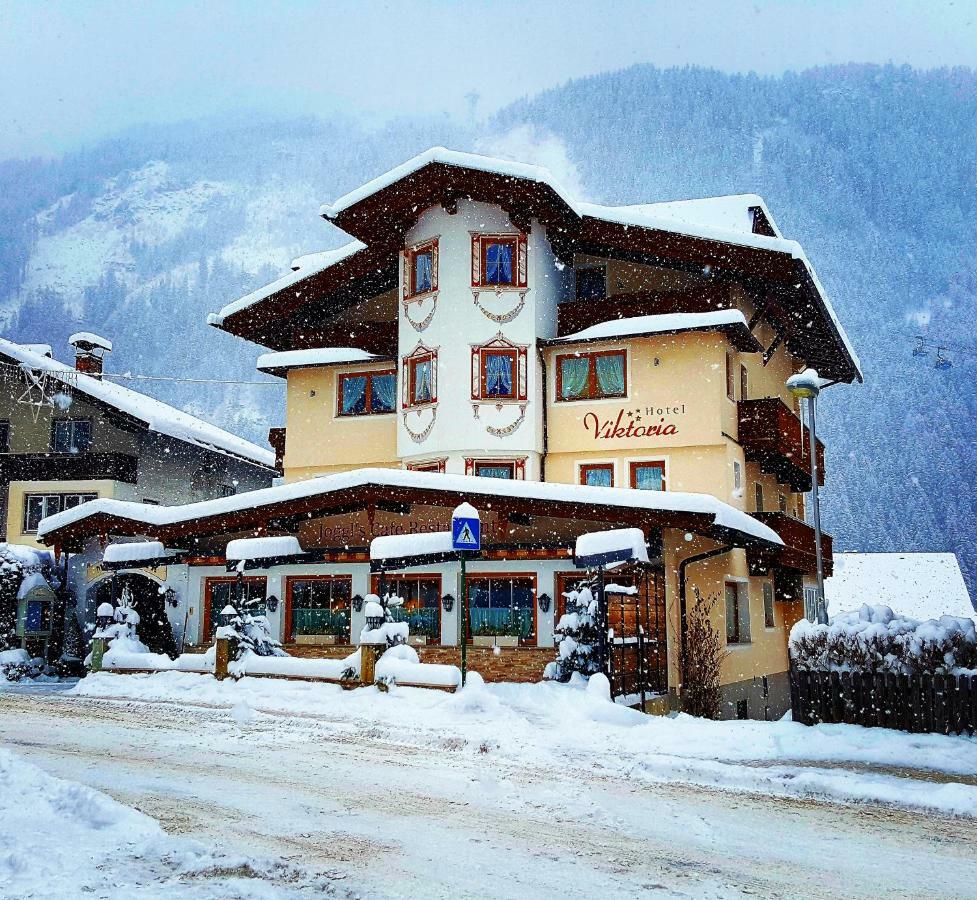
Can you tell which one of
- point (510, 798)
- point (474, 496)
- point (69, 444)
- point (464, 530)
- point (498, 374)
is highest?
point (69, 444)

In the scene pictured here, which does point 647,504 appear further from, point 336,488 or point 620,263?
point 620,263

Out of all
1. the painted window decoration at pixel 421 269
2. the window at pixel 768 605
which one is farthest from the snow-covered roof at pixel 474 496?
the painted window decoration at pixel 421 269

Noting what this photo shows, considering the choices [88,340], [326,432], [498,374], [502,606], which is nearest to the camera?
[502,606]

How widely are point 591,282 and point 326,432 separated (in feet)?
28.3

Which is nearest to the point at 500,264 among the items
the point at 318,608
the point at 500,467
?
the point at 500,467

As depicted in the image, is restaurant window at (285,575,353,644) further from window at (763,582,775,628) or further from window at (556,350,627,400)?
window at (763,582,775,628)

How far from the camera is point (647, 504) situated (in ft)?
64.7

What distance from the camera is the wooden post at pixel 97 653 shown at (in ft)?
74.6

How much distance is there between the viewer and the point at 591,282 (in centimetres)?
2947

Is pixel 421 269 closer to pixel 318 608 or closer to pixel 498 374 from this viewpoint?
pixel 498 374

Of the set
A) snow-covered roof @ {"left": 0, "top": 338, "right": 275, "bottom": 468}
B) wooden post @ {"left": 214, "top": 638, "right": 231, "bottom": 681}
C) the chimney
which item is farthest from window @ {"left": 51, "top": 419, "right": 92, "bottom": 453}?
wooden post @ {"left": 214, "top": 638, "right": 231, "bottom": 681}

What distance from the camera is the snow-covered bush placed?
1809cm

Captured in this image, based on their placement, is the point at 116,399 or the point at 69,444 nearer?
the point at 116,399

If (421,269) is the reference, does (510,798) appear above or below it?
below
